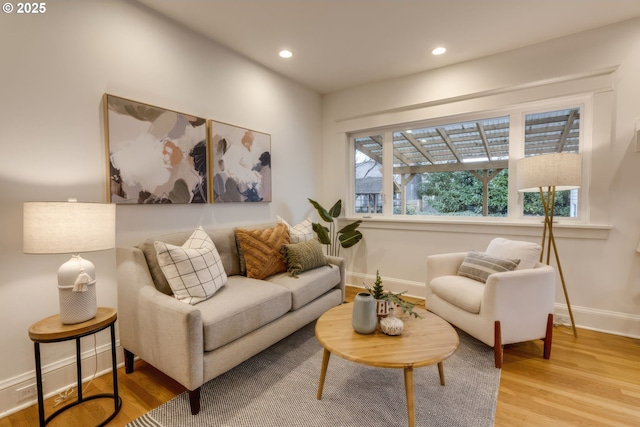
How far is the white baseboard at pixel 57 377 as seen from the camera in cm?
164

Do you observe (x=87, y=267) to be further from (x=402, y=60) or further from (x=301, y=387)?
(x=402, y=60)

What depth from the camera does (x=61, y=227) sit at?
4.76ft

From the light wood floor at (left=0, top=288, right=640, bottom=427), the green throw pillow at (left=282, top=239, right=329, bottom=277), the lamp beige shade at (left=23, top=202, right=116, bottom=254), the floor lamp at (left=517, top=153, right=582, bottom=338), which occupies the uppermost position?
the floor lamp at (left=517, top=153, right=582, bottom=338)

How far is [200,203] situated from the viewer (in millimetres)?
2615

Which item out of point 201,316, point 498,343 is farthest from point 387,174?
point 201,316

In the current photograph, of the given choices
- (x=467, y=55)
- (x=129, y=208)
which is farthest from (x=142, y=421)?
(x=467, y=55)

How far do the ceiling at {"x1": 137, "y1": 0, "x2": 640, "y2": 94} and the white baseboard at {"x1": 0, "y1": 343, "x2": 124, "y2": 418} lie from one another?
2571 millimetres

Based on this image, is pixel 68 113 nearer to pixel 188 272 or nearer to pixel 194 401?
pixel 188 272

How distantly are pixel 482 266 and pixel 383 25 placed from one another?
2.23m

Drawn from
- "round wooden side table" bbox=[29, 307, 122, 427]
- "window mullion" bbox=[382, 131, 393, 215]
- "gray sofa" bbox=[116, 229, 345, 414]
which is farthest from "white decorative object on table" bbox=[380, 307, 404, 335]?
"window mullion" bbox=[382, 131, 393, 215]

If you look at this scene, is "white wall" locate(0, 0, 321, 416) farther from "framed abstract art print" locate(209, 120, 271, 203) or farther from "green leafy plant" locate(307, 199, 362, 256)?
"green leafy plant" locate(307, 199, 362, 256)

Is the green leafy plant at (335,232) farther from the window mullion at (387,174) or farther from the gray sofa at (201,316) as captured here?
the gray sofa at (201,316)

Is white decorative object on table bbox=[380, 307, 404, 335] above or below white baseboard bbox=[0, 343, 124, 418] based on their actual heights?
above

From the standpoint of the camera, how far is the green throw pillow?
8.55ft
